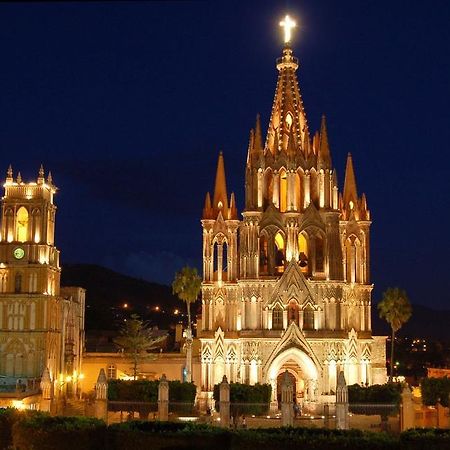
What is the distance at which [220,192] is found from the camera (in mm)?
78562

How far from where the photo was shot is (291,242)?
73.6m

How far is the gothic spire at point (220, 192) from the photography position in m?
77.8

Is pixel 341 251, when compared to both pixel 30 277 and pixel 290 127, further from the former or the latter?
pixel 30 277

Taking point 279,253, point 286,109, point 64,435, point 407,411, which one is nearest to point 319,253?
point 279,253

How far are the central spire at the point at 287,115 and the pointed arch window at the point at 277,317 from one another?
42.5 ft

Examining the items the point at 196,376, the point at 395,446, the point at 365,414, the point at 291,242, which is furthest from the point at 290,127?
the point at 395,446

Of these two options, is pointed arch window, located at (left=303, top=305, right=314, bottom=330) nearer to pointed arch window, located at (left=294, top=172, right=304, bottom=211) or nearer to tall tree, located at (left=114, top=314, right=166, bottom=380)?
pointed arch window, located at (left=294, top=172, right=304, bottom=211)

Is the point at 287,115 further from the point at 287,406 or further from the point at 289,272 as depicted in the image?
the point at 287,406

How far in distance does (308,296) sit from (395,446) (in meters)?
37.2

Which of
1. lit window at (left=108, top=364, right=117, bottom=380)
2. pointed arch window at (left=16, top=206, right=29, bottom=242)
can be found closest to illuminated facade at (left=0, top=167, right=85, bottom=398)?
pointed arch window at (left=16, top=206, right=29, bottom=242)

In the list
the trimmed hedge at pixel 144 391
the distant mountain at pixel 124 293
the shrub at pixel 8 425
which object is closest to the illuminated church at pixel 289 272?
the trimmed hedge at pixel 144 391

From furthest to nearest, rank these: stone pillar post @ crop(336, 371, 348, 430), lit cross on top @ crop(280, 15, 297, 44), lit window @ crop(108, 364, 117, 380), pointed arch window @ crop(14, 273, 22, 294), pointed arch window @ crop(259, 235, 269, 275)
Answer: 1. lit window @ crop(108, 364, 117, 380)
2. lit cross on top @ crop(280, 15, 297, 44)
3. pointed arch window @ crop(259, 235, 269, 275)
4. pointed arch window @ crop(14, 273, 22, 294)
5. stone pillar post @ crop(336, 371, 348, 430)

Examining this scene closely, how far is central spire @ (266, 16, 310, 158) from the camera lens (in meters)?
76.4

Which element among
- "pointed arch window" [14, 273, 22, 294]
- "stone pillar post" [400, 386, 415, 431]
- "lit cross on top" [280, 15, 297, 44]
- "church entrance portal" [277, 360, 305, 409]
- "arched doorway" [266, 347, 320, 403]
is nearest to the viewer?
"stone pillar post" [400, 386, 415, 431]
